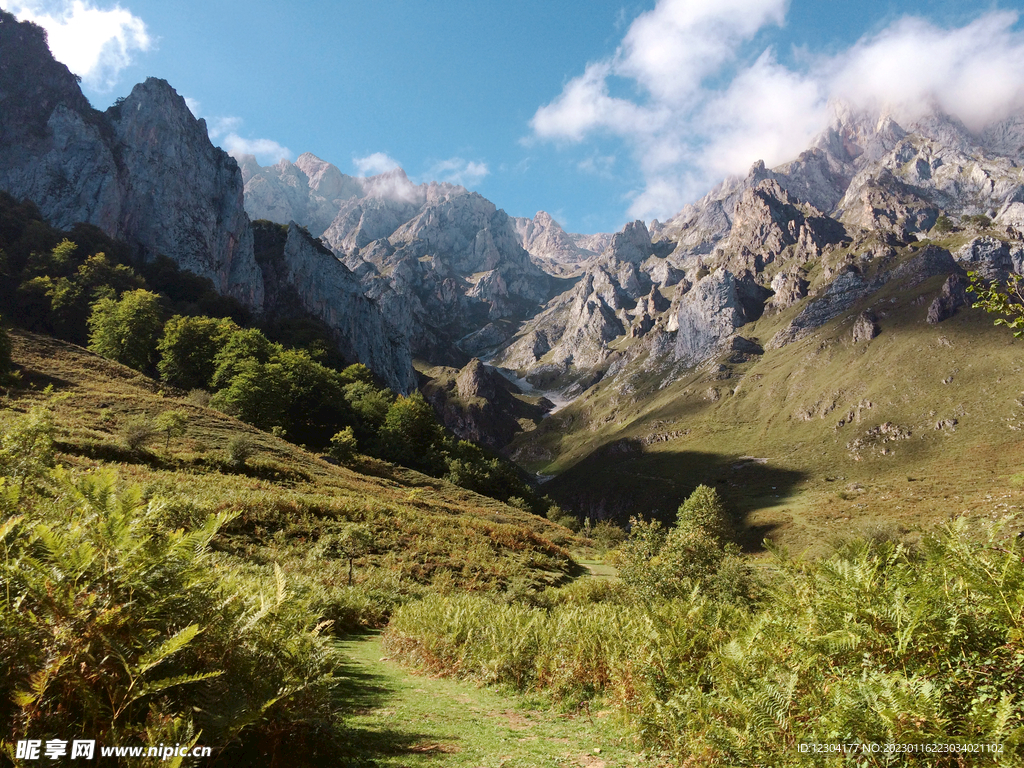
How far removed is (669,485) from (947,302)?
136118mm

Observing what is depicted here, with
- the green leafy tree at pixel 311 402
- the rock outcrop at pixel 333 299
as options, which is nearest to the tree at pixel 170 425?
the green leafy tree at pixel 311 402

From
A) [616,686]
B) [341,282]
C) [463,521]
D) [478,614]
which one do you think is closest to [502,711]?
[616,686]

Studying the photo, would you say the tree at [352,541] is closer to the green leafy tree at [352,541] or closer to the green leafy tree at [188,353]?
the green leafy tree at [352,541]

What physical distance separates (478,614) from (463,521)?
21.5 metres

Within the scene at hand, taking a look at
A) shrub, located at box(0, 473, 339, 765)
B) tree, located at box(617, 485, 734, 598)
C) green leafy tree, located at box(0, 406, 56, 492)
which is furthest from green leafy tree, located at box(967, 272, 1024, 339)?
green leafy tree, located at box(0, 406, 56, 492)

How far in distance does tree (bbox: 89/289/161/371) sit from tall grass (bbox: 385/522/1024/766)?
75.9 metres

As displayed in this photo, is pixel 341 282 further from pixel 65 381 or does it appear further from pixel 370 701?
pixel 370 701

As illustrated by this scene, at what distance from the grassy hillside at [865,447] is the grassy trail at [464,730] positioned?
88.6m

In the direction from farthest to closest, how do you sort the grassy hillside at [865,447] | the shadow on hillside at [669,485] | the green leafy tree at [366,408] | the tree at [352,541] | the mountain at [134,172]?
the shadow on hillside at [669,485]
the mountain at [134,172]
the grassy hillside at [865,447]
the green leafy tree at [366,408]
the tree at [352,541]

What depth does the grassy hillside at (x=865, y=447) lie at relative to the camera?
103000mm

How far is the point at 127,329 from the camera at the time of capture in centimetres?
6325

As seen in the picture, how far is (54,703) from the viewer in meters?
3.19

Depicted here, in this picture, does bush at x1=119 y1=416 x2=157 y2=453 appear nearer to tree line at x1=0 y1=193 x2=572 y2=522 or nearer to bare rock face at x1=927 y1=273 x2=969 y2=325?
tree line at x1=0 y1=193 x2=572 y2=522

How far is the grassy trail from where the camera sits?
5766 mm
